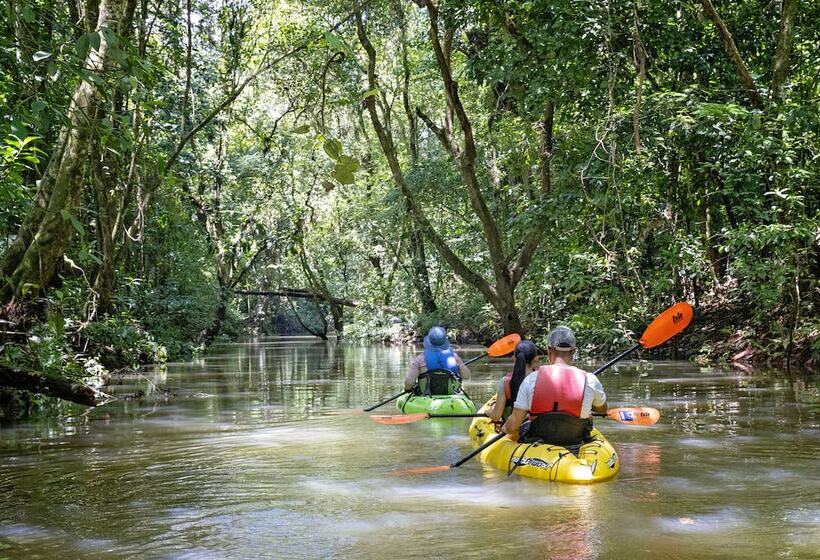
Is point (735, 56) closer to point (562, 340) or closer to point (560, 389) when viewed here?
point (562, 340)

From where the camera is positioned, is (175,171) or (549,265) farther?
(175,171)

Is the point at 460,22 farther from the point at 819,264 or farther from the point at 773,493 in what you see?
the point at 773,493

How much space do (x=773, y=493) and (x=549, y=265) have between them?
10441 millimetres

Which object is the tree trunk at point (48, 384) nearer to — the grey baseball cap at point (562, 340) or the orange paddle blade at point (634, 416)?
the grey baseball cap at point (562, 340)

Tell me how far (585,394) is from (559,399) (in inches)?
7.9

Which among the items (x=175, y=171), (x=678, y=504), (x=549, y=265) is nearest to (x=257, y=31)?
(x=175, y=171)

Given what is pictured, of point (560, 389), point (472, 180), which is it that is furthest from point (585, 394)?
point (472, 180)

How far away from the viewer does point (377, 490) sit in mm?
6359

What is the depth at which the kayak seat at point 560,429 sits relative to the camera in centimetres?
662

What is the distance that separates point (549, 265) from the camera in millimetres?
16266

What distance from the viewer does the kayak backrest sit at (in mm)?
10320

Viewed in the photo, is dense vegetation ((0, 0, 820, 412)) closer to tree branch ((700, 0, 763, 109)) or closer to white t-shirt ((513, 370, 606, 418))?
tree branch ((700, 0, 763, 109))

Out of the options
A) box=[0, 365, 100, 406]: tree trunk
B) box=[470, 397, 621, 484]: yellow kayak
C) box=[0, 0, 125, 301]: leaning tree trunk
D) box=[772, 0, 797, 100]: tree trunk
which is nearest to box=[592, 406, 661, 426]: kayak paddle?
box=[470, 397, 621, 484]: yellow kayak

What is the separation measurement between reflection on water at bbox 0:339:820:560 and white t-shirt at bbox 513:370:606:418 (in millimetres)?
569
